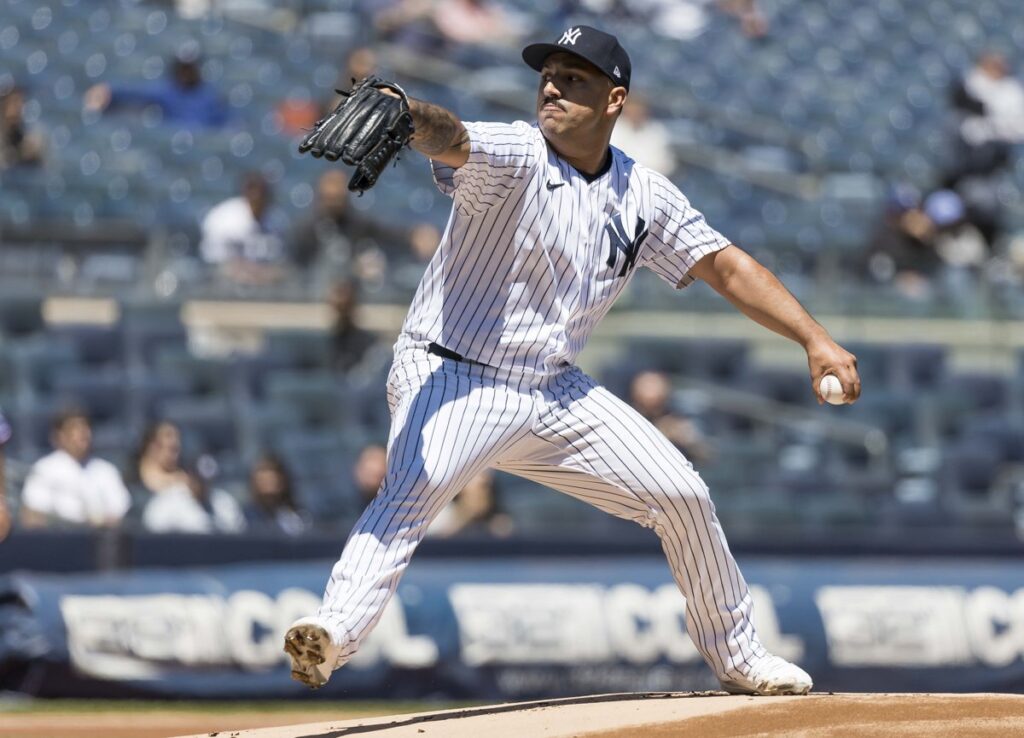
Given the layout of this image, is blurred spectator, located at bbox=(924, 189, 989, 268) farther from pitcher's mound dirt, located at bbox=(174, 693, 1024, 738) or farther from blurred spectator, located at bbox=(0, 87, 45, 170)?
pitcher's mound dirt, located at bbox=(174, 693, 1024, 738)

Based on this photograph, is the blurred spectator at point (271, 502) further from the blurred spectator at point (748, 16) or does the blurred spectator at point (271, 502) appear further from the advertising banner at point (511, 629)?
the blurred spectator at point (748, 16)

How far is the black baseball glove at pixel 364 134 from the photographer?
389 cm

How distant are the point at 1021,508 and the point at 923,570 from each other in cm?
165

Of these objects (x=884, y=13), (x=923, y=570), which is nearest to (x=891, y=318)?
(x=923, y=570)

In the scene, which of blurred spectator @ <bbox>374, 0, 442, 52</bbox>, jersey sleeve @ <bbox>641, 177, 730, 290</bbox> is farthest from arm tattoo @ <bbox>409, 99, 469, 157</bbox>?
blurred spectator @ <bbox>374, 0, 442, 52</bbox>

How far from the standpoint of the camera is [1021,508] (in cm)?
1018

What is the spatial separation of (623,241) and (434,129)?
848mm

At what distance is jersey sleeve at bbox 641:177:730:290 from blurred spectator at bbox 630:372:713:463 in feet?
13.3

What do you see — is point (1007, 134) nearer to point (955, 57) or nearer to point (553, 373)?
point (955, 57)

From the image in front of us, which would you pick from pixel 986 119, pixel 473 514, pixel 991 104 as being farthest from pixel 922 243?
pixel 473 514

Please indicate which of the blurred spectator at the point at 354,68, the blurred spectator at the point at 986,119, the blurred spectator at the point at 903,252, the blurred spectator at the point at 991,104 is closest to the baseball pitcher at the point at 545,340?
the blurred spectator at the point at 354,68

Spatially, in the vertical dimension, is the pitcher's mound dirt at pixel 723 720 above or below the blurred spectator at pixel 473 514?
below

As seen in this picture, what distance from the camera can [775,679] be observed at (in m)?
5.04

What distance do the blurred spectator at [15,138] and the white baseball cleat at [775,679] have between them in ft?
24.6
